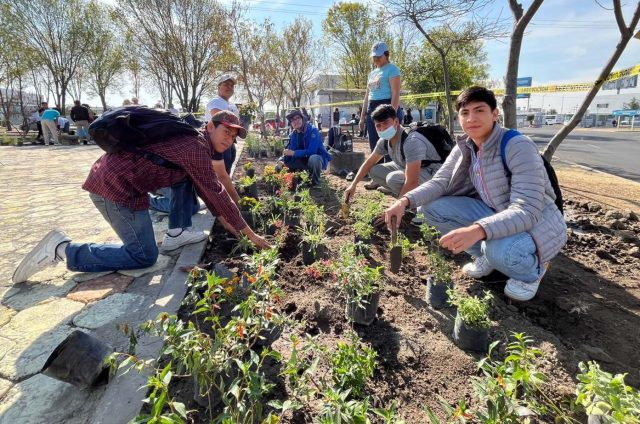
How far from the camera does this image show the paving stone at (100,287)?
8.29 ft

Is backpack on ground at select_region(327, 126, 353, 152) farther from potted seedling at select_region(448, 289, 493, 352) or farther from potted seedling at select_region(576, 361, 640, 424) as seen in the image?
potted seedling at select_region(576, 361, 640, 424)

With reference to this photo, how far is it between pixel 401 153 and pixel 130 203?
9.08ft

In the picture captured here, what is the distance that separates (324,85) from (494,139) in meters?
43.5

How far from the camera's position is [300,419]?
5.02ft

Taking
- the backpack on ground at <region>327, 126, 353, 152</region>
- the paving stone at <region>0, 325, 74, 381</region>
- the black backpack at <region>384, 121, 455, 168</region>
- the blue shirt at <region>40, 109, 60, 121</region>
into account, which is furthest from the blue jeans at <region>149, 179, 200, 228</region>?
the blue shirt at <region>40, 109, 60, 121</region>

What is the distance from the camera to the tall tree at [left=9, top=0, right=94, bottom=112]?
2156 cm

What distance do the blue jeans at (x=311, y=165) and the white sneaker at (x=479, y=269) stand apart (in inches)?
139

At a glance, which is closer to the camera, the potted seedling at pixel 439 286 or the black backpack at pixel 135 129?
the potted seedling at pixel 439 286

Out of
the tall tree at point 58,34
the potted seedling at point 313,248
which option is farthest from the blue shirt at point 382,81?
the tall tree at point 58,34

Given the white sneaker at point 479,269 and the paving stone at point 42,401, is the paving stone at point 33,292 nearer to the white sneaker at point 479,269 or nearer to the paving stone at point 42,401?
the paving stone at point 42,401

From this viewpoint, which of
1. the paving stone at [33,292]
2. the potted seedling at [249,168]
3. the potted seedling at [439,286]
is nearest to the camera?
the potted seedling at [439,286]

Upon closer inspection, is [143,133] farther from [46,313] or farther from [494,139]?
[494,139]

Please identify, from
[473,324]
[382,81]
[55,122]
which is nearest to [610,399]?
[473,324]

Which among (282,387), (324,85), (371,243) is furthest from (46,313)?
(324,85)
